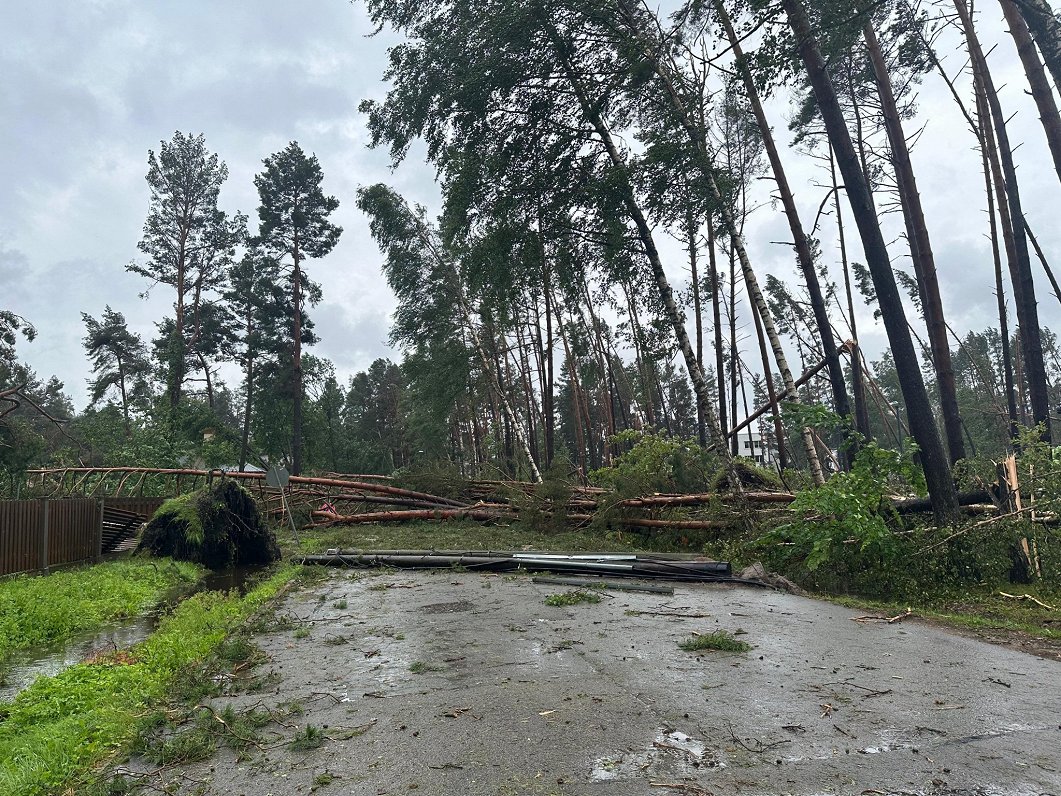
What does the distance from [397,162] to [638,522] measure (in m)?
9.09

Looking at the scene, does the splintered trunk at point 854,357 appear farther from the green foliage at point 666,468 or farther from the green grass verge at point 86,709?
the green grass verge at point 86,709

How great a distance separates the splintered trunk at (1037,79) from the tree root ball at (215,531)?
50.8 ft

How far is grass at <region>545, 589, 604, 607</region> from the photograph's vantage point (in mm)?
7950

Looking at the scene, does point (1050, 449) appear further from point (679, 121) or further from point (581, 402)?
point (581, 402)

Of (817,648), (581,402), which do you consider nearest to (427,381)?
(581,402)

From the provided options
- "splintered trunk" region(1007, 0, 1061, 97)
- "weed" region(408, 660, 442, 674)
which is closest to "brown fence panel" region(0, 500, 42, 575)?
"weed" region(408, 660, 442, 674)

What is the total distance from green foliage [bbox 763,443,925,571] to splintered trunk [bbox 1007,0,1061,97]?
21.8 feet

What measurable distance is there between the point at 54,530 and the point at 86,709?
10799 millimetres

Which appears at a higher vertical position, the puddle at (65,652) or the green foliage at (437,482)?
the green foliage at (437,482)

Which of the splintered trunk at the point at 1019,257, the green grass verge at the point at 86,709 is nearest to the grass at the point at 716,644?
the green grass verge at the point at 86,709

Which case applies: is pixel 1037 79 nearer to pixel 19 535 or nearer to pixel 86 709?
pixel 86 709

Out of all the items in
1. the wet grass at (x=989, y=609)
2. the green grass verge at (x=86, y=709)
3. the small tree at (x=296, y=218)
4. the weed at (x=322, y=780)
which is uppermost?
the small tree at (x=296, y=218)

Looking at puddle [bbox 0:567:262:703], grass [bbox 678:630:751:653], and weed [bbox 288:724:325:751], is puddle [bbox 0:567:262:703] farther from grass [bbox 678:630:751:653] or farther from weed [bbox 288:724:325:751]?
grass [bbox 678:630:751:653]

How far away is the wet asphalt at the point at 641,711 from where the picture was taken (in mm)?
3166
